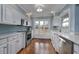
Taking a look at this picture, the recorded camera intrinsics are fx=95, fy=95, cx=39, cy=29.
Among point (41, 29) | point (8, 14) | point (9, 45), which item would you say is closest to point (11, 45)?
point (9, 45)

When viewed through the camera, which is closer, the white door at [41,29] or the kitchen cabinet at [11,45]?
the kitchen cabinet at [11,45]

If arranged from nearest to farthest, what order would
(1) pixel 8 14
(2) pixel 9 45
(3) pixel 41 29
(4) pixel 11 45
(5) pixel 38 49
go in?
(2) pixel 9 45, (4) pixel 11 45, (1) pixel 8 14, (5) pixel 38 49, (3) pixel 41 29

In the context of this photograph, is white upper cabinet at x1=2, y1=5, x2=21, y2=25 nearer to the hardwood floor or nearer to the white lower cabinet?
the white lower cabinet

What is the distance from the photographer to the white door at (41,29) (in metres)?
4.71

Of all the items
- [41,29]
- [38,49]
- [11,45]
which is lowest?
[38,49]

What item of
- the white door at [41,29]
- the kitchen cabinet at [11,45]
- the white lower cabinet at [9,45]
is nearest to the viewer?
the white lower cabinet at [9,45]

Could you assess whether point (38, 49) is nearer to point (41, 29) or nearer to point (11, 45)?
point (11, 45)

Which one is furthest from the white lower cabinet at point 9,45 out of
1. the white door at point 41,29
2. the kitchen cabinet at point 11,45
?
the white door at point 41,29

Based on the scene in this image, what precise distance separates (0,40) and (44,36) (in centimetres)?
414

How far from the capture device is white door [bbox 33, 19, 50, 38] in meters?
4.71

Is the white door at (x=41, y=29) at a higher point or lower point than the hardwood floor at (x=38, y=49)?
higher

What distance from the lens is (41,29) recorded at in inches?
193

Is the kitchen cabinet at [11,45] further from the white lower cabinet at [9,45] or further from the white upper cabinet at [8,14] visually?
the white upper cabinet at [8,14]
